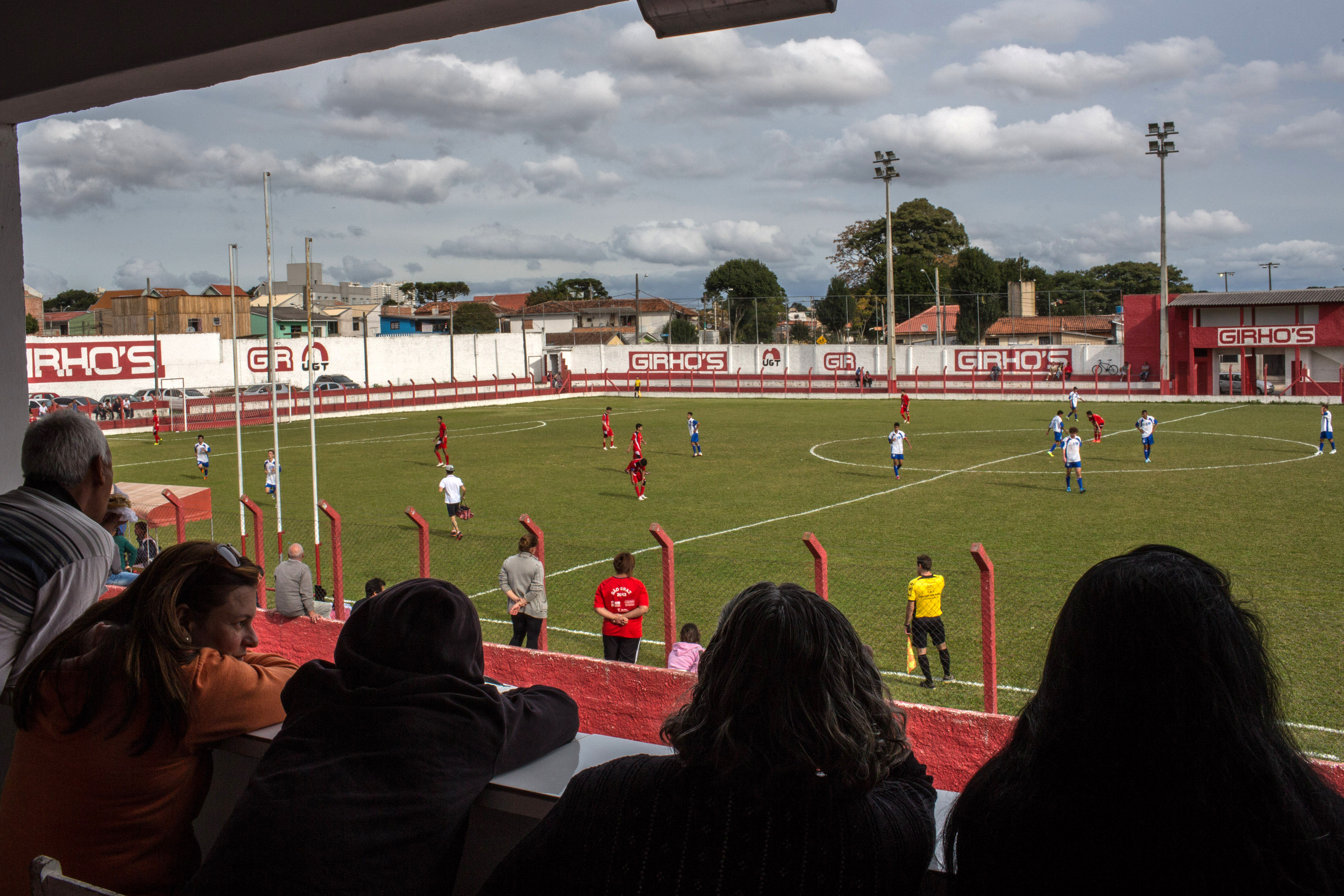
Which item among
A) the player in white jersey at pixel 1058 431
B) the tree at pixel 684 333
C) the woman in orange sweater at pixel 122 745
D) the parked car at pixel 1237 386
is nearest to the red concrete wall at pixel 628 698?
the woman in orange sweater at pixel 122 745

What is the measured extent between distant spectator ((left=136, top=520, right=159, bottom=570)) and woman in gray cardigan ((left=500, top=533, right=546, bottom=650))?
13.7 ft

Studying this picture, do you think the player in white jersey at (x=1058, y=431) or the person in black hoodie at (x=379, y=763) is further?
the player in white jersey at (x=1058, y=431)

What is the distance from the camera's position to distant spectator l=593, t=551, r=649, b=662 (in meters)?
9.16

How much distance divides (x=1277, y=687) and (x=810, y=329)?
267 feet

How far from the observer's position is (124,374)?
4478cm

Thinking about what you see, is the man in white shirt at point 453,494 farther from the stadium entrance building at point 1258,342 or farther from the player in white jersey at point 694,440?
the stadium entrance building at point 1258,342

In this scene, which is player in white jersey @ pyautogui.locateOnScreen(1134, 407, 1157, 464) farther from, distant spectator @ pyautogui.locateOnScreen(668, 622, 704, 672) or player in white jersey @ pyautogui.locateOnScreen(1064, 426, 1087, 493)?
distant spectator @ pyautogui.locateOnScreen(668, 622, 704, 672)

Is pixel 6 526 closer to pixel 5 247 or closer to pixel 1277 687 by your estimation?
pixel 5 247

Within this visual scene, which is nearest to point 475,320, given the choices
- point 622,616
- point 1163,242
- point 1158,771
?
point 1163,242

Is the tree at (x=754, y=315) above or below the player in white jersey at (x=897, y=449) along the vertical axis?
above

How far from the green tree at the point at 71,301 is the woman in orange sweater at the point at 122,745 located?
105854mm

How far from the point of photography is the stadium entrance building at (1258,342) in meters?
44.0

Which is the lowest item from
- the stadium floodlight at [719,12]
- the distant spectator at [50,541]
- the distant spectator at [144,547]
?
the distant spectator at [144,547]

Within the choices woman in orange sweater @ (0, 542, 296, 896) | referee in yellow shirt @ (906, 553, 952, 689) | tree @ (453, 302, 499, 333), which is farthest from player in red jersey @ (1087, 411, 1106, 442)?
tree @ (453, 302, 499, 333)
